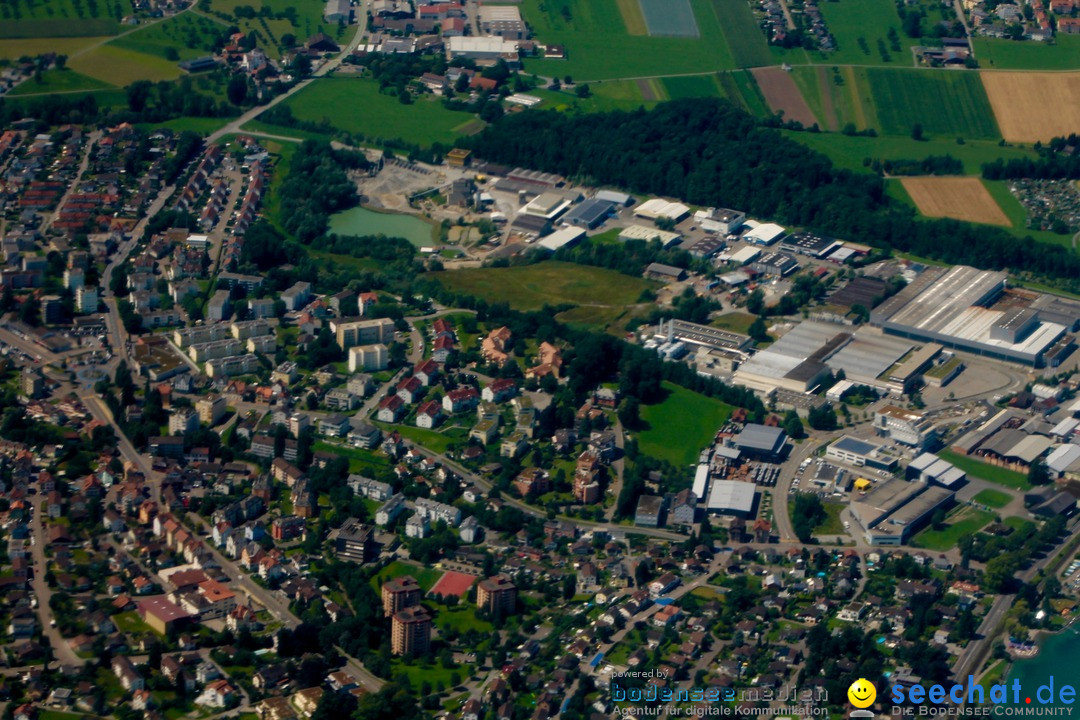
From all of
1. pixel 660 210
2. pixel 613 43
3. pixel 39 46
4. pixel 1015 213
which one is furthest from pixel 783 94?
pixel 39 46

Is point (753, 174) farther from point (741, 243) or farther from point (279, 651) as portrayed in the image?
point (279, 651)

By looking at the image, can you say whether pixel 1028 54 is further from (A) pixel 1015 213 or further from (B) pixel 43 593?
(B) pixel 43 593

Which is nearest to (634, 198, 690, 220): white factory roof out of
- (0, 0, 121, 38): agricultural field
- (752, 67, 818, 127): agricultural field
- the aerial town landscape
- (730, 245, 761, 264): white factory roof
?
the aerial town landscape

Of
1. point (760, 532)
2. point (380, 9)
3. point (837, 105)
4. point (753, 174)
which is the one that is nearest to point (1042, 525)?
point (760, 532)

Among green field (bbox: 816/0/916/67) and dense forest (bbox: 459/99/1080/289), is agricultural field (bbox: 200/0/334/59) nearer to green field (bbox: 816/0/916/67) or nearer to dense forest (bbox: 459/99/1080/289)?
dense forest (bbox: 459/99/1080/289)

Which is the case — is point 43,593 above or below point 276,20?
below
